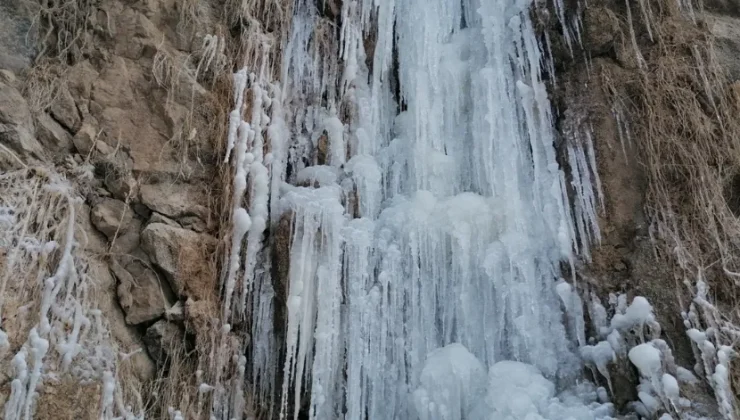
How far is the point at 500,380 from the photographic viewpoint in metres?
3.94

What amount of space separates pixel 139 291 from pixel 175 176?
887 mm

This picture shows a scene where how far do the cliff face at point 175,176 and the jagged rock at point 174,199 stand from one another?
0.05 ft

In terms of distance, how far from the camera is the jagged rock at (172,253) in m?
4.32


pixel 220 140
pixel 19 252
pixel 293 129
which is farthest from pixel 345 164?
pixel 19 252

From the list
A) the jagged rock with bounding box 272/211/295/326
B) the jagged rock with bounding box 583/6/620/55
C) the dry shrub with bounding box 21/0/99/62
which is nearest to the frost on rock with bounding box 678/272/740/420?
the jagged rock with bounding box 583/6/620/55

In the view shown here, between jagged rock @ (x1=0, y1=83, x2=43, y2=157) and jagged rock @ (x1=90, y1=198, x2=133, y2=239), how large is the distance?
0.52 meters

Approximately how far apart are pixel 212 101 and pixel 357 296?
6.24 ft

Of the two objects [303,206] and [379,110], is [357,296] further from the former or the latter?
[379,110]

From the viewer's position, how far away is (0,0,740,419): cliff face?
3.91 metres

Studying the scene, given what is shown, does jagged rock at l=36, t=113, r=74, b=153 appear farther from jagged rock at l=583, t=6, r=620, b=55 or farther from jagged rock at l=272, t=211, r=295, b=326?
jagged rock at l=583, t=6, r=620, b=55

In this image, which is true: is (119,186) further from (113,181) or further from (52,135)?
(52,135)

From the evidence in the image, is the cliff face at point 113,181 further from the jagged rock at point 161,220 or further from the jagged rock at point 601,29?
the jagged rock at point 601,29

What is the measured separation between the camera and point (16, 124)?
4.20m

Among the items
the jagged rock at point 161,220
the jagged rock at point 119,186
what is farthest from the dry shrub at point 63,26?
the jagged rock at point 161,220
